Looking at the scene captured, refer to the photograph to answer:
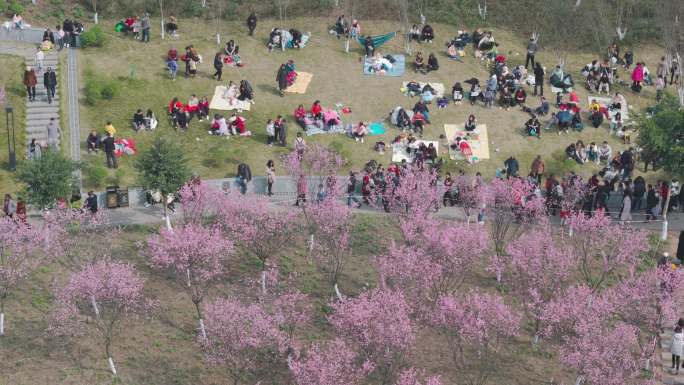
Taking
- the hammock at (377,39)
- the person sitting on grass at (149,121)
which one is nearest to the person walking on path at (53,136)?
the person sitting on grass at (149,121)

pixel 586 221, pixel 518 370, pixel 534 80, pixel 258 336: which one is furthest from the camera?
pixel 534 80

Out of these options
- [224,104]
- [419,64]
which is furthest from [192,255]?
[419,64]

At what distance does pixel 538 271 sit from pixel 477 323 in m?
4.77

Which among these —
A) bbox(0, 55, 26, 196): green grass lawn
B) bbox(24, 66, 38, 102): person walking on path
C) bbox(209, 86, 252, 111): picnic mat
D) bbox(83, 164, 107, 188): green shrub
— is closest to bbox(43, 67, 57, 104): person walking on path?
bbox(24, 66, 38, 102): person walking on path

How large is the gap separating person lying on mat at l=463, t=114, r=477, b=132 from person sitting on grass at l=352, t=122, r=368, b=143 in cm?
454

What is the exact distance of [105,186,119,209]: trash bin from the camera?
159 ft

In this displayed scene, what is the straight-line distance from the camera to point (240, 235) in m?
44.0

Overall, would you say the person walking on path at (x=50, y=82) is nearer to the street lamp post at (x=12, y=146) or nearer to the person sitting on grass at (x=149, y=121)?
the street lamp post at (x=12, y=146)

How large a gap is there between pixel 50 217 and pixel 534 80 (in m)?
25.6

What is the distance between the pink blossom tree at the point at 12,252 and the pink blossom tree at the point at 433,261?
39.2ft

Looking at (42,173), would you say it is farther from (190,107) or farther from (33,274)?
(190,107)

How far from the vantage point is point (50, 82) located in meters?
53.8

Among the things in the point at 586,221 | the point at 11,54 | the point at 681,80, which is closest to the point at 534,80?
the point at 681,80

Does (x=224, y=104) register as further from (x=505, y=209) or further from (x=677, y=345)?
(x=677, y=345)
